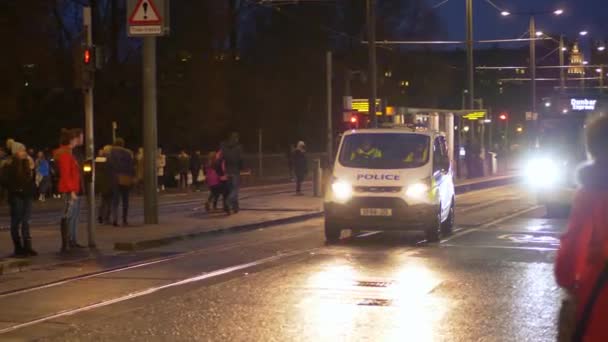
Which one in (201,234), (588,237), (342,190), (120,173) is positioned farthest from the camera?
Result: (120,173)

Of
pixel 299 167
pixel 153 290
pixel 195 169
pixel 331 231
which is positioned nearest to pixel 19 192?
pixel 153 290

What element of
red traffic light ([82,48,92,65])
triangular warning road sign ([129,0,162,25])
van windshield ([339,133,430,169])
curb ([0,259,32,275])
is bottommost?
curb ([0,259,32,275])

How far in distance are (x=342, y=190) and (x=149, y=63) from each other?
5081 millimetres

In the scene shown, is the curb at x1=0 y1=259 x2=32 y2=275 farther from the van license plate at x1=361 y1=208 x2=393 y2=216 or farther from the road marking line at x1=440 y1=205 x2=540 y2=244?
the road marking line at x1=440 y1=205 x2=540 y2=244

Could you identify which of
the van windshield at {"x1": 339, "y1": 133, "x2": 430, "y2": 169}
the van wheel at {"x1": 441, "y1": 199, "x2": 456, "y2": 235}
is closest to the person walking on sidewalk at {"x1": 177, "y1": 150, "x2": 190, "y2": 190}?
the van wheel at {"x1": 441, "y1": 199, "x2": 456, "y2": 235}

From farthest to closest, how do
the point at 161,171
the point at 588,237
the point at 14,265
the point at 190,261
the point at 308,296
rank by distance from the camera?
1. the point at 161,171
2. the point at 190,261
3. the point at 14,265
4. the point at 308,296
5. the point at 588,237

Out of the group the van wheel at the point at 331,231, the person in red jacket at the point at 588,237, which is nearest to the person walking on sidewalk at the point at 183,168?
Result: the van wheel at the point at 331,231

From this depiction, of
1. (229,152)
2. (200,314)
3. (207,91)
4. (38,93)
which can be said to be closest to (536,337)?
(200,314)

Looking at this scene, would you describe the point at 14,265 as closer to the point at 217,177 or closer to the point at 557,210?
the point at 217,177

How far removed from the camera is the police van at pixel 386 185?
1673cm

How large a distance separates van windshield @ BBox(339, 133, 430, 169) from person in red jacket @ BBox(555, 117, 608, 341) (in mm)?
12349

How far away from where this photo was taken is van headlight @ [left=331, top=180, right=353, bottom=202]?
55.5 ft

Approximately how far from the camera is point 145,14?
19.0m

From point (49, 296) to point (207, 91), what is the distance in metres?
38.4
